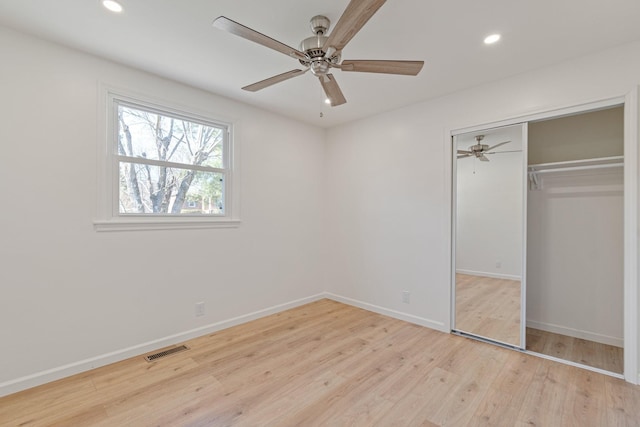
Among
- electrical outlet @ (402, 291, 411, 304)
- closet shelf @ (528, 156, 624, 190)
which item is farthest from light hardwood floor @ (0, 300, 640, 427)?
closet shelf @ (528, 156, 624, 190)

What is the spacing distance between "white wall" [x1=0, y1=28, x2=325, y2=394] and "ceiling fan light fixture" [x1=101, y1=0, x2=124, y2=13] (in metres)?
0.79

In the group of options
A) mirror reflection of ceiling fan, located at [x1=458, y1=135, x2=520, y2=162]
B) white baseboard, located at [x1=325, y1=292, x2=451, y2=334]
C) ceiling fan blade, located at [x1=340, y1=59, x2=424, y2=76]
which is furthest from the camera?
white baseboard, located at [x1=325, y1=292, x2=451, y2=334]

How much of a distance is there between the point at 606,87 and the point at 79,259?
4.46 m

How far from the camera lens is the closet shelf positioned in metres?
2.74

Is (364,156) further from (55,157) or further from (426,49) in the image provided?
(55,157)

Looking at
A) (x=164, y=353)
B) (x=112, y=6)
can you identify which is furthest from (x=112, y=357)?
(x=112, y=6)

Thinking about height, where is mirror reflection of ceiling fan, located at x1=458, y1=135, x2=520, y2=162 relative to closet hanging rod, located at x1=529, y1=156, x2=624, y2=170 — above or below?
above

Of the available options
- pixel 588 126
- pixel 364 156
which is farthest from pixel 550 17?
pixel 364 156

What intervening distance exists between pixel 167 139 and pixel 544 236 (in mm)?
4125

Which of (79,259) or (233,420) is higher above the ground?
(79,259)

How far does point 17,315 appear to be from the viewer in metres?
2.15

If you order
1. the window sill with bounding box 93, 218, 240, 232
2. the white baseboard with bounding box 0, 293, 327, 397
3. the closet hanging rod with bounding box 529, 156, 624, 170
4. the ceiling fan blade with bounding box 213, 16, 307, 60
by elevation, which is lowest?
the white baseboard with bounding box 0, 293, 327, 397

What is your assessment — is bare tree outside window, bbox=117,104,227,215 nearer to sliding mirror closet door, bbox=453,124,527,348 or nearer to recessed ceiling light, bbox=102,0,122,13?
recessed ceiling light, bbox=102,0,122,13

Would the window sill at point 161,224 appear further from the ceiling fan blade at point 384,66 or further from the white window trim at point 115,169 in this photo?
the ceiling fan blade at point 384,66
